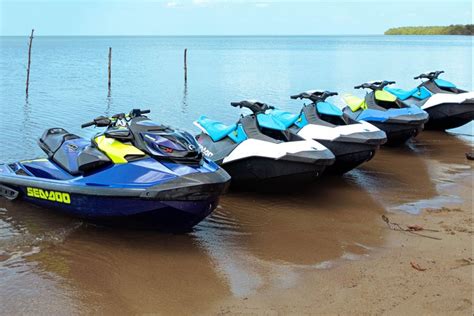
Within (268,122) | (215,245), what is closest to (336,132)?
(268,122)

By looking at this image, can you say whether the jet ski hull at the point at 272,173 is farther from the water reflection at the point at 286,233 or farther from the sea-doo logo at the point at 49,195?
the sea-doo logo at the point at 49,195

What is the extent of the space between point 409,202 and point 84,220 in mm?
4184

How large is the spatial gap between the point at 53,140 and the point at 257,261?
2.98 metres

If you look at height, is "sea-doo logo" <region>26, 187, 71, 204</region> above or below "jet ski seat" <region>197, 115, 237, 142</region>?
below

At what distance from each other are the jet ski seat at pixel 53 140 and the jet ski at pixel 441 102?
7.35 meters

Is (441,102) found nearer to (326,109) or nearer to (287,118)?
(326,109)

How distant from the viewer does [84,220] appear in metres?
5.46

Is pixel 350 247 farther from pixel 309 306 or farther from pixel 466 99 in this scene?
pixel 466 99

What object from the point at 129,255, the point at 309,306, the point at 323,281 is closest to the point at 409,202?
the point at 323,281

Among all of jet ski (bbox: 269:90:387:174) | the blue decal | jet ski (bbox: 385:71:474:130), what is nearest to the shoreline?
jet ski (bbox: 269:90:387:174)

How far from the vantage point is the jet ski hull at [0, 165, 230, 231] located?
4.83 meters

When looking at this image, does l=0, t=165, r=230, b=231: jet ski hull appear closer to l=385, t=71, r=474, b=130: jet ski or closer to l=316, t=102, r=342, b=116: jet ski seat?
l=316, t=102, r=342, b=116: jet ski seat

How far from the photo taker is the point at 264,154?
6.59 m

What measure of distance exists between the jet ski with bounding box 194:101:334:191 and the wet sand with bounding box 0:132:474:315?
338 mm
